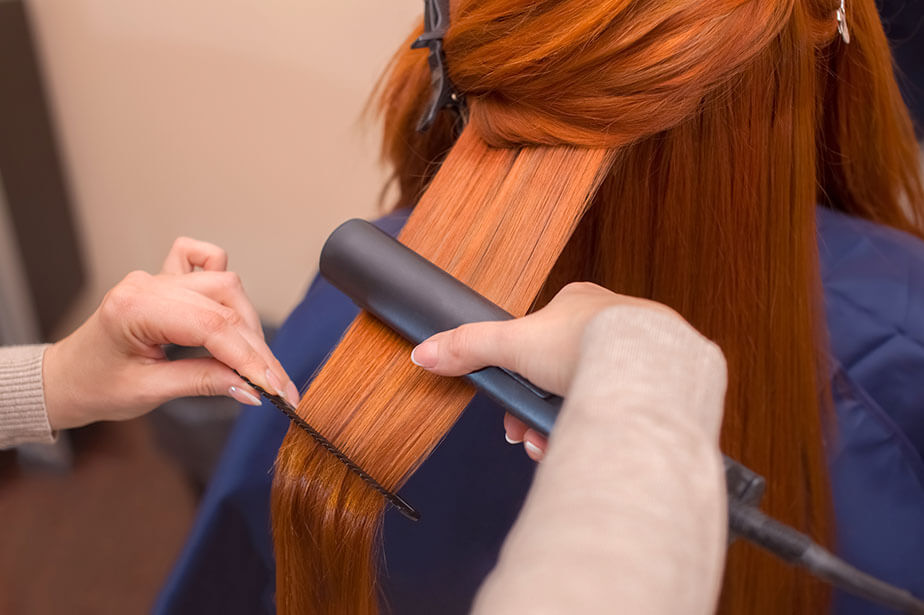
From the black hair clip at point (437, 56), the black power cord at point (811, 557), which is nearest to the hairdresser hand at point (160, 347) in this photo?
the black hair clip at point (437, 56)

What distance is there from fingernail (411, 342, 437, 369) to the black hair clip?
0.75 feet

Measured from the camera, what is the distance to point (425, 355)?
0.52 meters

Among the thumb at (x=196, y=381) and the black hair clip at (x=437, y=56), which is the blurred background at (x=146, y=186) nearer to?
the black hair clip at (x=437, y=56)

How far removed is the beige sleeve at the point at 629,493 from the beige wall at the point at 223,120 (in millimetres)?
1070

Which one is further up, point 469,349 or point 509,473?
point 469,349

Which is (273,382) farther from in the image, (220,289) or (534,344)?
(534,344)

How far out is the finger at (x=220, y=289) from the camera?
2.03 feet

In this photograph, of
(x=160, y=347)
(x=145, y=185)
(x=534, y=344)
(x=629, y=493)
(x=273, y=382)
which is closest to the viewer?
(x=629, y=493)

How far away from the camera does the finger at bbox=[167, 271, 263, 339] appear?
618 millimetres

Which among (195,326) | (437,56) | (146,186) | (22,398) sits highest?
(437,56)

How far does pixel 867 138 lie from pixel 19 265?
5.02ft

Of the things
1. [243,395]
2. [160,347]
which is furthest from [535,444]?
[160,347]

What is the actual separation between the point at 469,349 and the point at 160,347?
1.08ft

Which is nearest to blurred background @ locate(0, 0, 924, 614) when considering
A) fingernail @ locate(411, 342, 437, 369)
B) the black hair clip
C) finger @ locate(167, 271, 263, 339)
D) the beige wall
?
the beige wall
